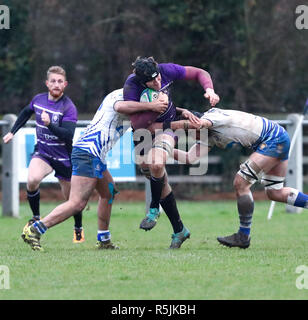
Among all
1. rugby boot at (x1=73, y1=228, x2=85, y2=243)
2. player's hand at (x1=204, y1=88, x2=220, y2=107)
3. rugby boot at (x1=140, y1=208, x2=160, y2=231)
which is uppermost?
Result: player's hand at (x1=204, y1=88, x2=220, y2=107)

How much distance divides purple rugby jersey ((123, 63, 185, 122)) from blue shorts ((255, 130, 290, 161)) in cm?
99

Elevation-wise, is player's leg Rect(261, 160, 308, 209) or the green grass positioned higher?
player's leg Rect(261, 160, 308, 209)

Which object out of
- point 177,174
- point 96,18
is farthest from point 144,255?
point 96,18

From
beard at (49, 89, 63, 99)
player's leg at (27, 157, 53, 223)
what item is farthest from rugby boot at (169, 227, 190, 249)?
beard at (49, 89, 63, 99)

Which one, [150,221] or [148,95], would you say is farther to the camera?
[148,95]

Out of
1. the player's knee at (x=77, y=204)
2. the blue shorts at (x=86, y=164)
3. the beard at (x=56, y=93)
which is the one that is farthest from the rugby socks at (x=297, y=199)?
the beard at (x=56, y=93)

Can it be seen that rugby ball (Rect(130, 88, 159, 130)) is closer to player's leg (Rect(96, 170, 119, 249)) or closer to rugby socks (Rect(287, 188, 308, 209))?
player's leg (Rect(96, 170, 119, 249))

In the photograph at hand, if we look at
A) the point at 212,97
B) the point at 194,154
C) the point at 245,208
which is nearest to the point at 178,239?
the point at 245,208

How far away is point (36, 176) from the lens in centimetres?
1074

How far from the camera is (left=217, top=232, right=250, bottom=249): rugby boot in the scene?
941cm

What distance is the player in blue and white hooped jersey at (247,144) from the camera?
9.13m

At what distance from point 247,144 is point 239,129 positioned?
0.25 m

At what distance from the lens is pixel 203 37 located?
23.6m

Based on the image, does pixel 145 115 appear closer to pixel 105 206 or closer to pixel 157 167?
pixel 157 167
